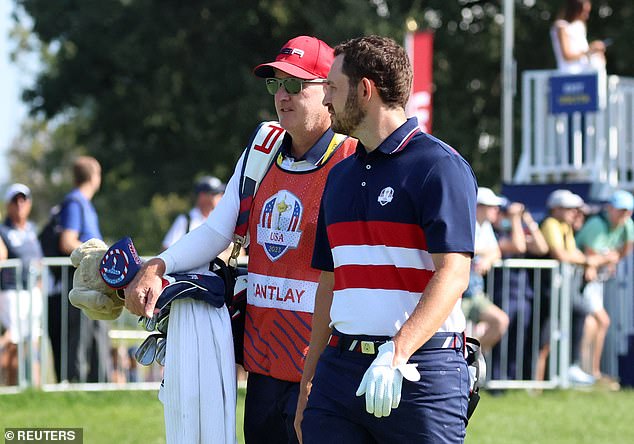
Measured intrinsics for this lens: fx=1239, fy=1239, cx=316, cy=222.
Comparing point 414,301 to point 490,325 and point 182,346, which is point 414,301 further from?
point 490,325

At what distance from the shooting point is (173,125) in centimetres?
3144

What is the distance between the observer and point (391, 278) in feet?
13.3

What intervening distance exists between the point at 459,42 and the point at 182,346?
25.6m

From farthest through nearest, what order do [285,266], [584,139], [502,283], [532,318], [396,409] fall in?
[584,139] → [532,318] → [502,283] → [285,266] → [396,409]

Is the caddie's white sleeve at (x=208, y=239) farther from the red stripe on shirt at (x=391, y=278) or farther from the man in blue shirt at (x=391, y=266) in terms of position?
the red stripe on shirt at (x=391, y=278)

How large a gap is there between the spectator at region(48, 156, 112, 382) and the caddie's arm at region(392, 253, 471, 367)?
7.39 meters

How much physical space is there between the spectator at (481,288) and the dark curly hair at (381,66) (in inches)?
293

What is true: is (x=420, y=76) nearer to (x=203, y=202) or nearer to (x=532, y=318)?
(x=532, y=318)

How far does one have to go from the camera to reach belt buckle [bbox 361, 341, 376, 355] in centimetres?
407

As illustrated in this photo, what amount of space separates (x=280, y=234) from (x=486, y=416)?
19.5 ft

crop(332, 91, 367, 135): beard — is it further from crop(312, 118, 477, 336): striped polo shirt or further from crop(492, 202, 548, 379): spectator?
crop(492, 202, 548, 379): spectator

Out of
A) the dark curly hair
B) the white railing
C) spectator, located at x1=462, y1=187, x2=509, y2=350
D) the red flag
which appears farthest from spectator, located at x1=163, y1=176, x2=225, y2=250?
the dark curly hair

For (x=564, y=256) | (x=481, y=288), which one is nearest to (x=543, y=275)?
(x=564, y=256)

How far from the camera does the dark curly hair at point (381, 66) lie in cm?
411
